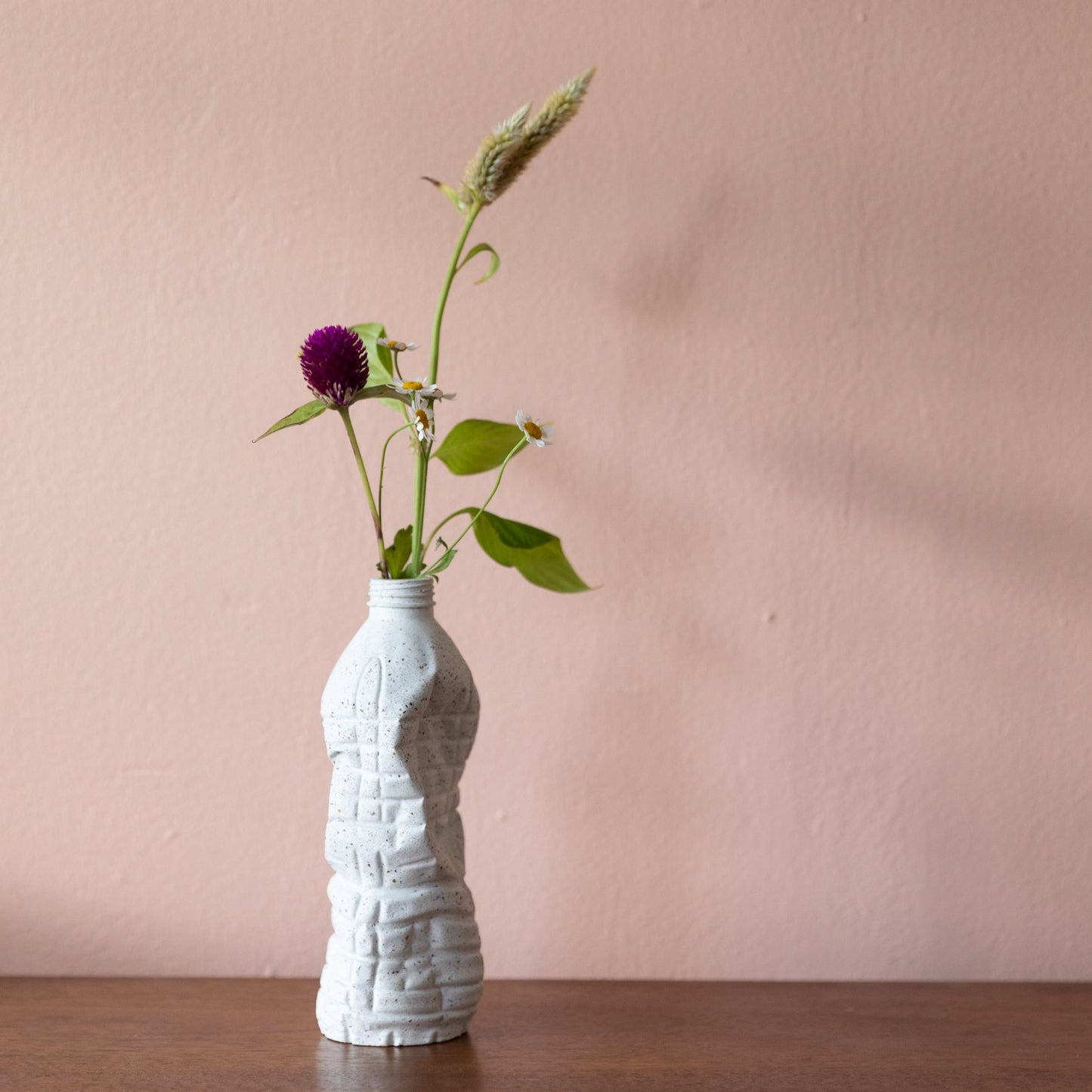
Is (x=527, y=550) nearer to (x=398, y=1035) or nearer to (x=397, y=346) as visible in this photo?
(x=397, y=346)

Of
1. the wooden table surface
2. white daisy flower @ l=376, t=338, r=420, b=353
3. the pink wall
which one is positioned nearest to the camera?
the wooden table surface

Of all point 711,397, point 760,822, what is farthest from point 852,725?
point 711,397

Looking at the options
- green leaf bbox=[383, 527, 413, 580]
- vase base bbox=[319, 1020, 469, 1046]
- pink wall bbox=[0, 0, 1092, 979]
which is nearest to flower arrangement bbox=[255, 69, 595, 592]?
green leaf bbox=[383, 527, 413, 580]

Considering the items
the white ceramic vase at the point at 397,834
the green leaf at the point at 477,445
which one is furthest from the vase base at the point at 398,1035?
the green leaf at the point at 477,445

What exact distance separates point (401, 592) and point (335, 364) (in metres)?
0.17

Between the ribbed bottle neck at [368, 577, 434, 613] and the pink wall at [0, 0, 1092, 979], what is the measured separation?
0.18 metres

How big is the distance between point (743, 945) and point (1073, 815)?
320 mm

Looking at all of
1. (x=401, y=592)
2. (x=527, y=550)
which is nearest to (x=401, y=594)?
(x=401, y=592)

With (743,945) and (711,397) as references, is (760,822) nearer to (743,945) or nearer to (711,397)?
(743,945)

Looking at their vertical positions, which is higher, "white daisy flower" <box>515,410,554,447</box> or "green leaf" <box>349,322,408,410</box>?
"green leaf" <box>349,322,408,410</box>

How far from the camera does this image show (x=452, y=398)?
2.86ft

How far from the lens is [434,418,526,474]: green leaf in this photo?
91 cm

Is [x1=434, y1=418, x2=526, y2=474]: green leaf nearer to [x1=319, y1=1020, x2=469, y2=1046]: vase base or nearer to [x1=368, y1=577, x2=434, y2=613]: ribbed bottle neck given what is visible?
[x1=368, y1=577, x2=434, y2=613]: ribbed bottle neck

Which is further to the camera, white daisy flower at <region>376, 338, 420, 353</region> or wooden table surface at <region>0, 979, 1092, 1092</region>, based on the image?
white daisy flower at <region>376, 338, 420, 353</region>
